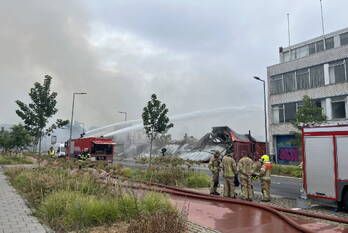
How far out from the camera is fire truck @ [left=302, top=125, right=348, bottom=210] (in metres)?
7.92

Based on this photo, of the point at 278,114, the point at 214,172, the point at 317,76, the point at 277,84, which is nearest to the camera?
the point at 214,172

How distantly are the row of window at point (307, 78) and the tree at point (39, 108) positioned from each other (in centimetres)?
2590

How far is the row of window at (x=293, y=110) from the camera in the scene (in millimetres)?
28609

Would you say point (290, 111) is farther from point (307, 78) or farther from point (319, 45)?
point (319, 45)

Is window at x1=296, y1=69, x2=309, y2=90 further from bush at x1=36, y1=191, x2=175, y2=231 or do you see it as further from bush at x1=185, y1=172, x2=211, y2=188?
bush at x1=36, y1=191, x2=175, y2=231

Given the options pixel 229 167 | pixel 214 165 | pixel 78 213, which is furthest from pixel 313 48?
pixel 78 213

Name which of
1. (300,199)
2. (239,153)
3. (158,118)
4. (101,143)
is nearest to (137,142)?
(101,143)

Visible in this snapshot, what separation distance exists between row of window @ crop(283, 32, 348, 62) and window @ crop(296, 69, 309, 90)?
3.73 meters

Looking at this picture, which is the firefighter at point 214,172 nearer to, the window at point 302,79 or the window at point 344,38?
the window at point 302,79

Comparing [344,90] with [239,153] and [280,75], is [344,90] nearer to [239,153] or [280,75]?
[280,75]

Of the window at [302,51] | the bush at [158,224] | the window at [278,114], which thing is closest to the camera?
the bush at [158,224]

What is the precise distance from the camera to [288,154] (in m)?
32.0

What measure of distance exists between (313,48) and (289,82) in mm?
5212

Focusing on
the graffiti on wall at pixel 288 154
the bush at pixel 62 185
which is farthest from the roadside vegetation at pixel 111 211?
the graffiti on wall at pixel 288 154
